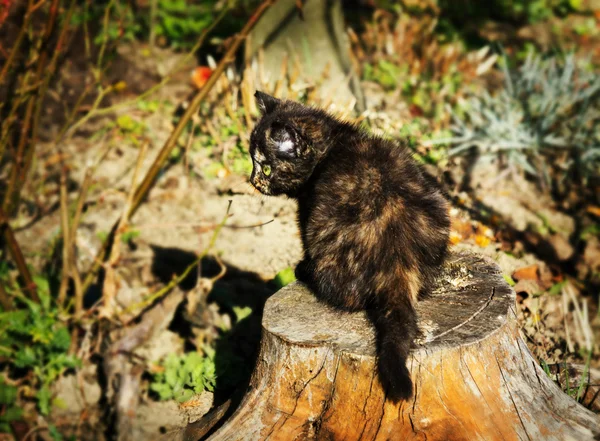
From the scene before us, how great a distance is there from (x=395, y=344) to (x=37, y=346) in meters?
3.00

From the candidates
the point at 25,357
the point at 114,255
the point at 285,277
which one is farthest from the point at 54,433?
the point at 285,277

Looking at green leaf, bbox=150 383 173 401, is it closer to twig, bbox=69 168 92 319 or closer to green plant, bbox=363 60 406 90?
twig, bbox=69 168 92 319

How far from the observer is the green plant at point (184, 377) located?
3.04 metres

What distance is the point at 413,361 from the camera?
2.19 metres

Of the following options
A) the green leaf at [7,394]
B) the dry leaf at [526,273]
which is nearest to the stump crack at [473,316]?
the dry leaf at [526,273]

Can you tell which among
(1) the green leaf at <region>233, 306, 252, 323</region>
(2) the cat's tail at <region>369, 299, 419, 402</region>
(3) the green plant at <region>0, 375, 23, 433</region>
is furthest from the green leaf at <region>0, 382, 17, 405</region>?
(2) the cat's tail at <region>369, 299, 419, 402</region>

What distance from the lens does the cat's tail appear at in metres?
2.01

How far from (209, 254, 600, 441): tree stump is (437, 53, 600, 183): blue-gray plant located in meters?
3.40

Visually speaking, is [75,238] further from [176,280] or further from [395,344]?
[395,344]

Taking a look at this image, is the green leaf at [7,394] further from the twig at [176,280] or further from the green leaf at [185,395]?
the green leaf at [185,395]

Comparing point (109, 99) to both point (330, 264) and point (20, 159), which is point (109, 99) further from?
point (330, 264)

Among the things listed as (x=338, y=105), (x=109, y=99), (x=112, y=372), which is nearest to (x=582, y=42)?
(x=338, y=105)

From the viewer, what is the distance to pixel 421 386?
2219 millimetres

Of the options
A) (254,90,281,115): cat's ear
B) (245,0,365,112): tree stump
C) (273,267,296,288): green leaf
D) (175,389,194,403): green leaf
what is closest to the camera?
(175,389,194,403): green leaf
